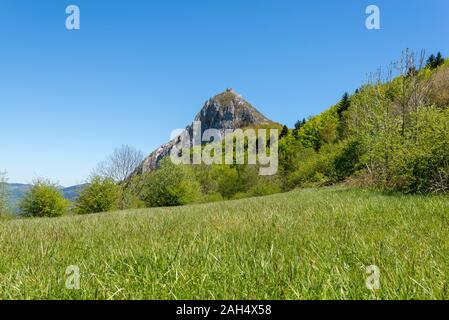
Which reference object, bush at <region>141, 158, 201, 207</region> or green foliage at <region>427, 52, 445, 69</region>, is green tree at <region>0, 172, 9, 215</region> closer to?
bush at <region>141, 158, 201, 207</region>

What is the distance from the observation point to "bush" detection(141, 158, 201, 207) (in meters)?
56.8

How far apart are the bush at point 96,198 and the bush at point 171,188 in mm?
6482

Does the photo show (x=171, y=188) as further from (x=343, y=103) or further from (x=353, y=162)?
(x=343, y=103)

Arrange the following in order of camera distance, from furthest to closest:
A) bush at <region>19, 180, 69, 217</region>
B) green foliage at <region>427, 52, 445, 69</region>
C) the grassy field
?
green foliage at <region>427, 52, 445, 69</region>, bush at <region>19, 180, 69, 217</region>, the grassy field

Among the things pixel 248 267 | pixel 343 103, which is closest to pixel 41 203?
pixel 248 267

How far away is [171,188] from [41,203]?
20.9 meters

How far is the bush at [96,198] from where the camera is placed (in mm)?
54688

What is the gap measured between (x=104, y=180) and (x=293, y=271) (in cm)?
5897

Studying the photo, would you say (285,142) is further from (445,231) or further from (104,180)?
(445,231)

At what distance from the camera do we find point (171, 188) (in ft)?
188

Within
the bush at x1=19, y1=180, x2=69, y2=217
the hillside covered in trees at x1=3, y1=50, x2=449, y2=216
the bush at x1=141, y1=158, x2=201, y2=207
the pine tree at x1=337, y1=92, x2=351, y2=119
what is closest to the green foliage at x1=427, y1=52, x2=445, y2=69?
the hillside covered in trees at x1=3, y1=50, x2=449, y2=216

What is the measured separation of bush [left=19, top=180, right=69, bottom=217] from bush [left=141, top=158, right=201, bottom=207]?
1485 centimetres

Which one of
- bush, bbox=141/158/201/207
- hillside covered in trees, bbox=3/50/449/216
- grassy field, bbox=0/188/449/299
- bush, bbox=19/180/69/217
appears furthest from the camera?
bush, bbox=141/158/201/207
